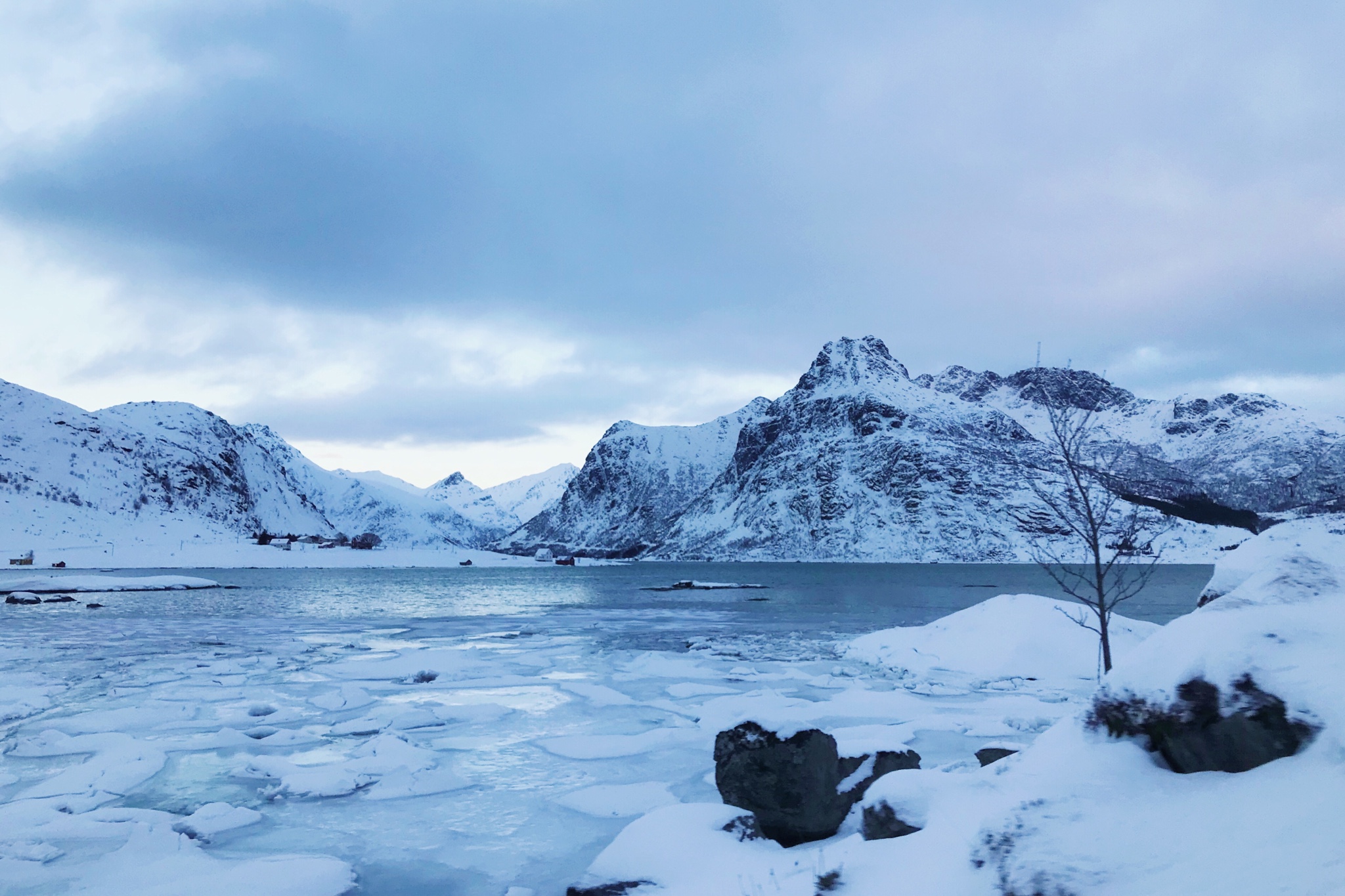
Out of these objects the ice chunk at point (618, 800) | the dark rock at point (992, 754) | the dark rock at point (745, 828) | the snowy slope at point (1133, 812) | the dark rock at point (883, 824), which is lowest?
the ice chunk at point (618, 800)

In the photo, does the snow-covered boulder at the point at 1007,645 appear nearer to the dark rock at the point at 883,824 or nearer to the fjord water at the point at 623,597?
the fjord water at the point at 623,597

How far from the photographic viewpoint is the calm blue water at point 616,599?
147 ft

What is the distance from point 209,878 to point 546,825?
11.8ft

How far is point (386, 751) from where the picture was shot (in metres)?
12.4

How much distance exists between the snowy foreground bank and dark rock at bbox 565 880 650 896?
2 centimetres

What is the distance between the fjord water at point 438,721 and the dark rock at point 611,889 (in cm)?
89

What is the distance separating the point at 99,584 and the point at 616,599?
169 feet

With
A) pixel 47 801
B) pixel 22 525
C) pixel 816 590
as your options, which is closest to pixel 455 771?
pixel 47 801

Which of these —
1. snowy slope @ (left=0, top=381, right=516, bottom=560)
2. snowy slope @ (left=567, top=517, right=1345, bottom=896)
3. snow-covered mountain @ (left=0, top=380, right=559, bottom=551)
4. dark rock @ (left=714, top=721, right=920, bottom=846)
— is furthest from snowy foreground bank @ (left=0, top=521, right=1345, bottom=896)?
snow-covered mountain @ (left=0, top=380, right=559, bottom=551)

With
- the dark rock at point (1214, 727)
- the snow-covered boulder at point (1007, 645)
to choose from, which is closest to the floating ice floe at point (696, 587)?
the snow-covered boulder at point (1007, 645)

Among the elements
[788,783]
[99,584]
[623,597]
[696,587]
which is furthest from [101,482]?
[788,783]

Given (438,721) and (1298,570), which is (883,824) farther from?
(438,721)

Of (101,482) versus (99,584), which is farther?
(101,482)

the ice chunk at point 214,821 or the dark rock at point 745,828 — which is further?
the ice chunk at point 214,821
